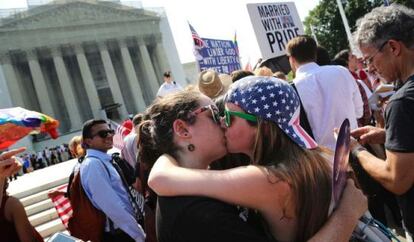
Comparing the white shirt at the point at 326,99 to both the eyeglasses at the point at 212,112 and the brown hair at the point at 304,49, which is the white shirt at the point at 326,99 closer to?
the brown hair at the point at 304,49

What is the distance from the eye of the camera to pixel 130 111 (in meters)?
52.1

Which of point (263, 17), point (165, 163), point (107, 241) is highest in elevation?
point (263, 17)

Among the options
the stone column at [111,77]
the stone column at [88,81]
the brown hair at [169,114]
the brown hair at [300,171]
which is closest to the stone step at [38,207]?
the brown hair at [169,114]

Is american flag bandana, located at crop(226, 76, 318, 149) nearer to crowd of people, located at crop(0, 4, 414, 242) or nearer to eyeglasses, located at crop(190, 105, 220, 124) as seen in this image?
crowd of people, located at crop(0, 4, 414, 242)

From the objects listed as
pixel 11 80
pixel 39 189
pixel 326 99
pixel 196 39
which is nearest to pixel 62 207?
pixel 326 99

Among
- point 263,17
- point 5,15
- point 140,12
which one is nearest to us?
point 263,17

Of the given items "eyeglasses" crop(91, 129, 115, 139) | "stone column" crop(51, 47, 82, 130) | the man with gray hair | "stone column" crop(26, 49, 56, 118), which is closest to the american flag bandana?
the man with gray hair

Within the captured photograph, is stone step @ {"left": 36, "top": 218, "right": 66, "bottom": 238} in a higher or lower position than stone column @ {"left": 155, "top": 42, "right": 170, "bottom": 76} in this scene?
lower

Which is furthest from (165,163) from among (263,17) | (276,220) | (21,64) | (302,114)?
(21,64)

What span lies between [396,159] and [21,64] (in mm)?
48950

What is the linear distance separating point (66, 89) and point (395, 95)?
47.7 metres

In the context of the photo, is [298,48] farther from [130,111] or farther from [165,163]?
[130,111]

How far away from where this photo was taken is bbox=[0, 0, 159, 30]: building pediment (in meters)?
43.6

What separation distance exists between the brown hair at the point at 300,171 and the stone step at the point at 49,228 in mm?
7123
